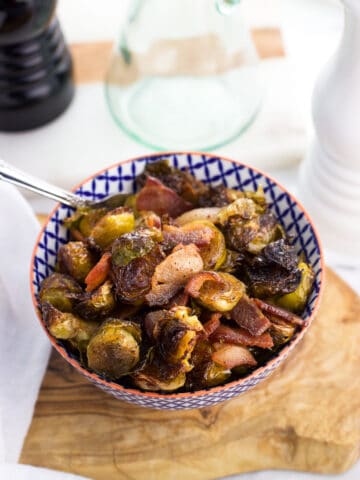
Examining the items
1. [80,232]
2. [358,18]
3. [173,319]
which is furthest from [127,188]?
[358,18]

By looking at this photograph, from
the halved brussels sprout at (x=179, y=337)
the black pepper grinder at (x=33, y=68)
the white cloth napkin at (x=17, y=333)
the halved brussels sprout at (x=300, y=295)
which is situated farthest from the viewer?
the black pepper grinder at (x=33, y=68)

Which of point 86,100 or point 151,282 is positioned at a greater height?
point 151,282

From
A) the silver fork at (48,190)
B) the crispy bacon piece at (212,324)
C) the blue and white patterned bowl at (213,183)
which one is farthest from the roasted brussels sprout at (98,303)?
the silver fork at (48,190)

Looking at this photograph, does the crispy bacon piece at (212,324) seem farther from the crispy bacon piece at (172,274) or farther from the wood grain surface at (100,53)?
the wood grain surface at (100,53)

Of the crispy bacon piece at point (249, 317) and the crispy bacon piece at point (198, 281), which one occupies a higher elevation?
the crispy bacon piece at point (198, 281)

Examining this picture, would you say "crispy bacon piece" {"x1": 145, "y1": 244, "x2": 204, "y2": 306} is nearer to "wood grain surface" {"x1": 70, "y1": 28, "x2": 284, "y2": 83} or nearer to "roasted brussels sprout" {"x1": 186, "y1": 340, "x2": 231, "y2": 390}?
"roasted brussels sprout" {"x1": 186, "y1": 340, "x2": 231, "y2": 390}

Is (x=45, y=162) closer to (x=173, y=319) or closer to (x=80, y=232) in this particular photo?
(x=80, y=232)
